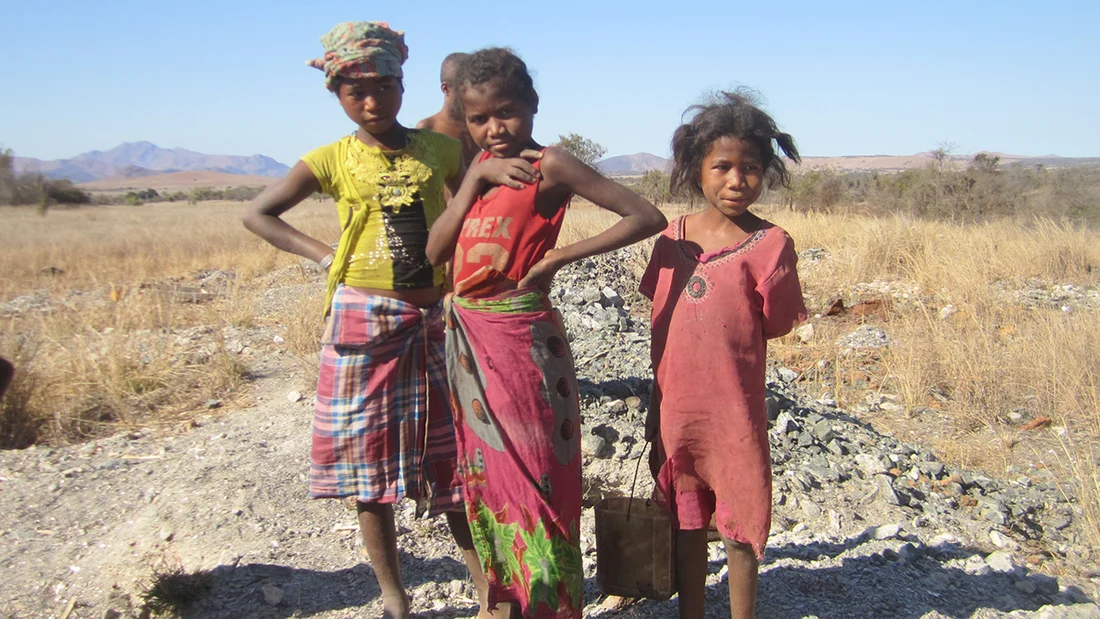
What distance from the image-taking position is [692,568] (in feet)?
7.07

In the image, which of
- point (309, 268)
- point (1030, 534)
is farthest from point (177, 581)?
point (309, 268)

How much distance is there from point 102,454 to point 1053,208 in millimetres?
17313

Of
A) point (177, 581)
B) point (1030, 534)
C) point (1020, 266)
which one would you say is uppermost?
point (1020, 266)

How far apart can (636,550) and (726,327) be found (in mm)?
712

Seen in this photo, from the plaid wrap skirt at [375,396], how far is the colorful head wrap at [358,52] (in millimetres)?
591

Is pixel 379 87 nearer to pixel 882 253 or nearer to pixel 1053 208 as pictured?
pixel 882 253

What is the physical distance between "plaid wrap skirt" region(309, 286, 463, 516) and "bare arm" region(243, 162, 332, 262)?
7.1 inches

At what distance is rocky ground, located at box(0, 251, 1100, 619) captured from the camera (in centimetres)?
263

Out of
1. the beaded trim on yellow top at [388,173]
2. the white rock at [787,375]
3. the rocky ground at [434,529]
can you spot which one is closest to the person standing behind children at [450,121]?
the beaded trim on yellow top at [388,173]

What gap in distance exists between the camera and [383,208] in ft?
7.04

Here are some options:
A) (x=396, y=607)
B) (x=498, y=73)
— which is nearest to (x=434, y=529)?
(x=396, y=607)

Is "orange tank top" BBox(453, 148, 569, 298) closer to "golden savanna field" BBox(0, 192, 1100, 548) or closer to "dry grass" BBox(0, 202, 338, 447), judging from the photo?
"golden savanna field" BBox(0, 192, 1100, 548)

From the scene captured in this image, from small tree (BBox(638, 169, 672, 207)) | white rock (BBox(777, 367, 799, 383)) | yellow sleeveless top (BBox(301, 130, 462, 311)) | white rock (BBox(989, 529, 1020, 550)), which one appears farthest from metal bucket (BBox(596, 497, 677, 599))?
small tree (BBox(638, 169, 672, 207))

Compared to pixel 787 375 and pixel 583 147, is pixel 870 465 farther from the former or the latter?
pixel 583 147
